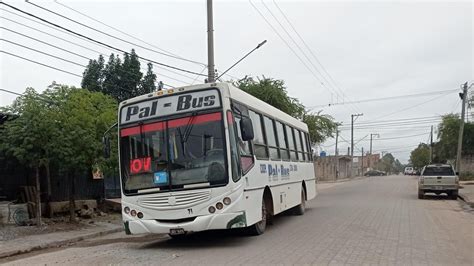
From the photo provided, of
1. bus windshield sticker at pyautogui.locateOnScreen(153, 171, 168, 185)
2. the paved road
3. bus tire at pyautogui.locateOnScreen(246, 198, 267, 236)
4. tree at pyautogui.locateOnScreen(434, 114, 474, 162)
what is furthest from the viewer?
tree at pyautogui.locateOnScreen(434, 114, 474, 162)

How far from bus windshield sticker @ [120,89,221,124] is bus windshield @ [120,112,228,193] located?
20cm

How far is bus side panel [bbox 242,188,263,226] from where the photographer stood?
965cm

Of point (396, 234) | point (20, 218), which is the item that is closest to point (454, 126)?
point (396, 234)

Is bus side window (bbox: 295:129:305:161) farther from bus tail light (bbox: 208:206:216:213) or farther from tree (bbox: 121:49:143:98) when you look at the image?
tree (bbox: 121:49:143:98)

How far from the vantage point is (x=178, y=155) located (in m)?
9.55

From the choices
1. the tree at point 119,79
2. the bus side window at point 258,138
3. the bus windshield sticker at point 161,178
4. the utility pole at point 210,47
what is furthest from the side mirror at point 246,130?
the tree at point 119,79

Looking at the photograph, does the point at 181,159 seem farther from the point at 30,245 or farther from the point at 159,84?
the point at 159,84

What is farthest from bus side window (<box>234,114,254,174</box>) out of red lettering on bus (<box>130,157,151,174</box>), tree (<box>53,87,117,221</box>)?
tree (<box>53,87,117,221</box>)

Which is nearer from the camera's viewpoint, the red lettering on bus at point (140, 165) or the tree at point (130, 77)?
the red lettering on bus at point (140, 165)

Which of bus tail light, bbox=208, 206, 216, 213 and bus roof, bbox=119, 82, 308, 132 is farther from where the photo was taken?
bus roof, bbox=119, 82, 308, 132

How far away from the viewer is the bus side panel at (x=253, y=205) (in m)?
9.65

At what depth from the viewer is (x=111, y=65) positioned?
28.9 metres

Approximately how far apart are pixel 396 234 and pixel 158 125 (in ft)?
19.7

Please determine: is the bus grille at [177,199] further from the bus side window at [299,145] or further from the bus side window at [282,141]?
the bus side window at [299,145]
